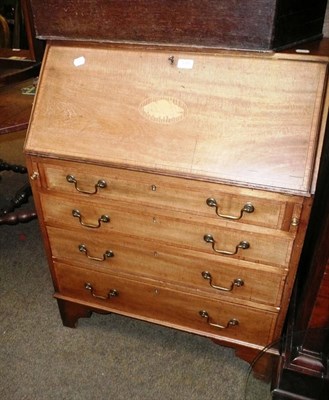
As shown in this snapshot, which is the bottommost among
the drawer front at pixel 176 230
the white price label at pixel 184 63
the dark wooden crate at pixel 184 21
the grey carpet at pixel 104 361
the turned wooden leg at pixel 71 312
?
the grey carpet at pixel 104 361

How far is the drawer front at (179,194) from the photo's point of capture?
1.10 m

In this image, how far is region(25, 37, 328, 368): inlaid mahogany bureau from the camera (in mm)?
1075

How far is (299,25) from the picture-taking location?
1185 millimetres

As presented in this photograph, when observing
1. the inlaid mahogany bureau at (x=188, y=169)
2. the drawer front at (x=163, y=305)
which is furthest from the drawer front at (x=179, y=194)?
the drawer front at (x=163, y=305)

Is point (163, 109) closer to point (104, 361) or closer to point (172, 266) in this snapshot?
point (172, 266)

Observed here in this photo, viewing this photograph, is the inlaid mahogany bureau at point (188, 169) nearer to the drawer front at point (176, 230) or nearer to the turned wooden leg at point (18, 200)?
the drawer front at point (176, 230)

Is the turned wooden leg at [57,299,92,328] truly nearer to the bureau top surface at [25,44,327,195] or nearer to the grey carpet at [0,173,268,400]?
the grey carpet at [0,173,268,400]

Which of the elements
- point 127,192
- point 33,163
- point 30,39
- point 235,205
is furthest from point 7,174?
point 235,205

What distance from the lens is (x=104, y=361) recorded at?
166 centimetres

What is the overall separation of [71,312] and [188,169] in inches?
40.8

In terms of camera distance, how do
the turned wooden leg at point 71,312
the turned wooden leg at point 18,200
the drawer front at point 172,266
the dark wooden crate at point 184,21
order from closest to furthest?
the dark wooden crate at point 184,21 < the drawer front at point 172,266 < the turned wooden leg at point 71,312 < the turned wooden leg at point 18,200

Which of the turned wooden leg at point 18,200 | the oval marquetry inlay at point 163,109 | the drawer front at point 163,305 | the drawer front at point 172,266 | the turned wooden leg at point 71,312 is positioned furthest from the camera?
the turned wooden leg at point 18,200

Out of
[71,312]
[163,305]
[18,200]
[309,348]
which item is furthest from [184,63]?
[18,200]

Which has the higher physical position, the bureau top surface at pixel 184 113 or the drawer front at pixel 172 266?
the bureau top surface at pixel 184 113
